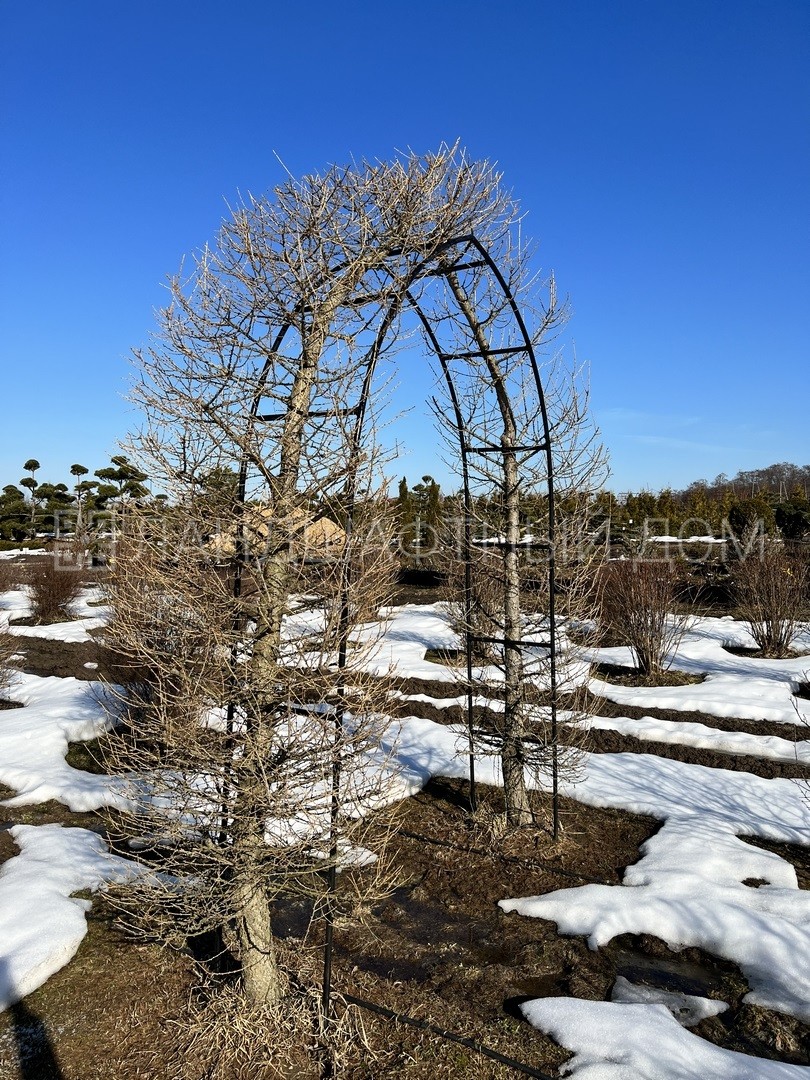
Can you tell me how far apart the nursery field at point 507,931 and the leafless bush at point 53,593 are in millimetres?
7502

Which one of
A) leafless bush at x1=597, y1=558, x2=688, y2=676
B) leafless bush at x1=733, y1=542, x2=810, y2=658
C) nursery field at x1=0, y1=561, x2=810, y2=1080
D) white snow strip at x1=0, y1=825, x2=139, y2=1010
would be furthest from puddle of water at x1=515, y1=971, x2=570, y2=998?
leafless bush at x1=733, y1=542, x2=810, y2=658

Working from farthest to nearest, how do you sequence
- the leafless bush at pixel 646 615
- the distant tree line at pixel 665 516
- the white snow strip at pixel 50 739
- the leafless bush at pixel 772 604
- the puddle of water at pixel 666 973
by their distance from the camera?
the distant tree line at pixel 665 516
the leafless bush at pixel 772 604
the leafless bush at pixel 646 615
the white snow strip at pixel 50 739
the puddle of water at pixel 666 973

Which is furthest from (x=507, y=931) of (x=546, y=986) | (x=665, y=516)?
(x=665, y=516)

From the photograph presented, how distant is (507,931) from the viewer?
12.7 feet

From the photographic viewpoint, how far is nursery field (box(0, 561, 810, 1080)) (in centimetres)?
283

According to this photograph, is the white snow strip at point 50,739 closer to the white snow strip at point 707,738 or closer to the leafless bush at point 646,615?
the white snow strip at point 707,738

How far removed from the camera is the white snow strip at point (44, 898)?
322cm

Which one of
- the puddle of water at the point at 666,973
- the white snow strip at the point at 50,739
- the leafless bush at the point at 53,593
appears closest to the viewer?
the puddle of water at the point at 666,973

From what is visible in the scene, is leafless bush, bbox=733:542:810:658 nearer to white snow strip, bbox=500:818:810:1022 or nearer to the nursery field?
the nursery field

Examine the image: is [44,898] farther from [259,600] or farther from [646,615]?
[646,615]

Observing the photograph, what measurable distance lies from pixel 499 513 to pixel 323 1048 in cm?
344

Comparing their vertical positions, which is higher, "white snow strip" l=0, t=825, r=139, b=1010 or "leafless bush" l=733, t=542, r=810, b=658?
"leafless bush" l=733, t=542, r=810, b=658

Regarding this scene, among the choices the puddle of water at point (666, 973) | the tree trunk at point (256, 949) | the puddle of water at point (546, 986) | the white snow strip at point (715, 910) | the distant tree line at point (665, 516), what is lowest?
the puddle of water at point (666, 973)

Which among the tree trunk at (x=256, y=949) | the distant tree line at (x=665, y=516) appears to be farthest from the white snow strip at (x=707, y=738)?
the distant tree line at (x=665, y=516)
